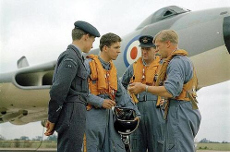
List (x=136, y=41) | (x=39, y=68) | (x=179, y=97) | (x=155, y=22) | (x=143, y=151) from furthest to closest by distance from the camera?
(x=39, y=68) → (x=155, y=22) → (x=136, y=41) → (x=143, y=151) → (x=179, y=97)

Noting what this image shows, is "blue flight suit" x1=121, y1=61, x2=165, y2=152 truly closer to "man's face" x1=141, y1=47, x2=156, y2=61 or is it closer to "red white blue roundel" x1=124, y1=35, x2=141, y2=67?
"man's face" x1=141, y1=47, x2=156, y2=61

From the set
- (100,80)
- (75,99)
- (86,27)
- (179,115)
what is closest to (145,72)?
(100,80)

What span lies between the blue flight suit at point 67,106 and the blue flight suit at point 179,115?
0.70 meters

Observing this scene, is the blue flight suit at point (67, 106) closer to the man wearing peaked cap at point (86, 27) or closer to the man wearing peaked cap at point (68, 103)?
the man wearing peaked cap at point (68, 103)

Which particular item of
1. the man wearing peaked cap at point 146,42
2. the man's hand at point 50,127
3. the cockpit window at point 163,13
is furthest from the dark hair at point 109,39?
the cockpit window at point 163,13

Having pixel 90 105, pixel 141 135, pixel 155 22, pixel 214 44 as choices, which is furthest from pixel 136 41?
pixel 90 105

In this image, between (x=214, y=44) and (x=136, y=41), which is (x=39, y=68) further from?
(x=214, y=44)

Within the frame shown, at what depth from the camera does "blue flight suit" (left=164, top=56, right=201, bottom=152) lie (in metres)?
2.69

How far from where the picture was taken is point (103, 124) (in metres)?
3.16

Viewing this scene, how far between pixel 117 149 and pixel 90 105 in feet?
1.54

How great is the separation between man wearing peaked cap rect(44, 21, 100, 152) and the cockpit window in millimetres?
5098

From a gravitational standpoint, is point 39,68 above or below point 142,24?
below

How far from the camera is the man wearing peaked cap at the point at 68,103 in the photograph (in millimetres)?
2484

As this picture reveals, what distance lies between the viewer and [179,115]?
2770 mm
